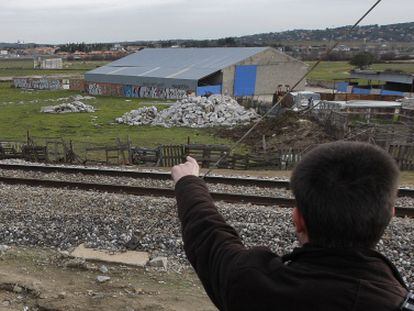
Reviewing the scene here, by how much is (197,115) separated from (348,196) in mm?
35550

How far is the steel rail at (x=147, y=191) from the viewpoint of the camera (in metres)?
10.8

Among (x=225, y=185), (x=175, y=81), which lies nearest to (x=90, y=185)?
(x=225, y=185)

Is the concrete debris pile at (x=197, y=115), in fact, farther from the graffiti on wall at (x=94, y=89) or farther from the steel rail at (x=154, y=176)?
Answer: the graffiti on wall at (x=94, y=89)

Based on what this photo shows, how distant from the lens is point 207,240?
7.06ft

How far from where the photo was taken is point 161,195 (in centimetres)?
1161

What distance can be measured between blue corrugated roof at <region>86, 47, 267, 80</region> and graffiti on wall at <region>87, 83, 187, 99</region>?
165cm

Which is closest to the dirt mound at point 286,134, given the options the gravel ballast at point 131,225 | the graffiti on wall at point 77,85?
the gravel ballast at point 131,225

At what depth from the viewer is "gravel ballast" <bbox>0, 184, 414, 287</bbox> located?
7.61 metres

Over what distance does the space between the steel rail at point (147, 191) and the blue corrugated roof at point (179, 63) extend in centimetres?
4135

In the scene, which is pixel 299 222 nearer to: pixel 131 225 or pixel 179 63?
pixel 131 225

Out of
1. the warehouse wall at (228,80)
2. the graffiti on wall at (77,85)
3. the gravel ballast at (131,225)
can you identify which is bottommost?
the graffiti on wall at (77,85)

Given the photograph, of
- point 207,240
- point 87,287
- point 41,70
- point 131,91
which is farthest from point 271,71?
point 41,70

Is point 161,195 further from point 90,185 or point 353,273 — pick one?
point 353,273

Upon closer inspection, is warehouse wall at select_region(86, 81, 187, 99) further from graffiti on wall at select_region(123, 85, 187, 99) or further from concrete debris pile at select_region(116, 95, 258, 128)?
concrete debris pile at select_region(116, 95, 258, 128)
